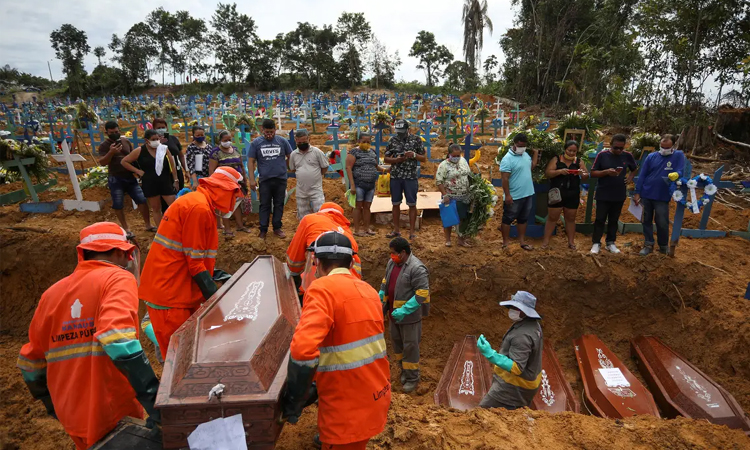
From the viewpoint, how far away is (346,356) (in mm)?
1981

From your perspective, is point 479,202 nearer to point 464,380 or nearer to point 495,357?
point 464,380

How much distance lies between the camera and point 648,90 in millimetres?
12422

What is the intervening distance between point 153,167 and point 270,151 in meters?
1.71

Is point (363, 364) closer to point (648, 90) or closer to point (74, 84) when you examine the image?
point (648, 90)

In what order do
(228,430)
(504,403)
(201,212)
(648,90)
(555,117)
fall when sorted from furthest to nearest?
(555,117) → (648,90) → (504,403) → (201,212) → (228,430)

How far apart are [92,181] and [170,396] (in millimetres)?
8457

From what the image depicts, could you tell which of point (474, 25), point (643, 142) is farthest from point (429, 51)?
point (643, 142)

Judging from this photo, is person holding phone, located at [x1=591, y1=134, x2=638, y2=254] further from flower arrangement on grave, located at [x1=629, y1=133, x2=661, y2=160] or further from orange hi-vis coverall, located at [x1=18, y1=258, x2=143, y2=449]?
orange hi-vis coverall, located at [x1=18, y1=258, x2=143, y2=449]

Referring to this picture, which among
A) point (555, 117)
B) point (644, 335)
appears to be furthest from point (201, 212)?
point (555, 117)

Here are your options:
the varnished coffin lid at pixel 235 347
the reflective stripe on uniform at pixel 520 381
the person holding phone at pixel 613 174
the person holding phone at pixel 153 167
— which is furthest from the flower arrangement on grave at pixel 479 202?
the person holding phone at pixel 153 167

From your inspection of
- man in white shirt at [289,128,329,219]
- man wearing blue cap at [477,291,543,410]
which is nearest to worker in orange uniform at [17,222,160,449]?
man wearing blue cap at [477,291,543,410]

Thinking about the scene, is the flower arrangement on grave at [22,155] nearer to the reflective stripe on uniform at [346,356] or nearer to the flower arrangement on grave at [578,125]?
the reflective stripe on uniform at [346,356]

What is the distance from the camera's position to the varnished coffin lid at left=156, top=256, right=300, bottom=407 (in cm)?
187

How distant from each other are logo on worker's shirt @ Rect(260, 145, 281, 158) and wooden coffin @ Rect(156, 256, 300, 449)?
10.4 ft
